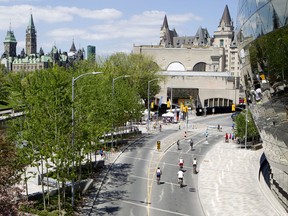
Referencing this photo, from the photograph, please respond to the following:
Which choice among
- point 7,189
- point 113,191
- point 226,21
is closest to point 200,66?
point 226,21

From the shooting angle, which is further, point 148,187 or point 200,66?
point 200,66

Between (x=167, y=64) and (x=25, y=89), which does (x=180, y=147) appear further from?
(x=167, y=64)

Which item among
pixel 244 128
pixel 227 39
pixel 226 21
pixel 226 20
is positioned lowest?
pixel 244 128

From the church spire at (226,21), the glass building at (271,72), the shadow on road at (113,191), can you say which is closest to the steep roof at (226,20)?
the church spire at (226,21)

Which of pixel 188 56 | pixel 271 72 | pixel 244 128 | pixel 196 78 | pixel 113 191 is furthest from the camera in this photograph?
pixel 188 56

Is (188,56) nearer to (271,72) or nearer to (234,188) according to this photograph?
(234,188)

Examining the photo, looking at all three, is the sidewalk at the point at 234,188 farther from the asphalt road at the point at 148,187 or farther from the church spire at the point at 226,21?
the church spire at the point at 226,21

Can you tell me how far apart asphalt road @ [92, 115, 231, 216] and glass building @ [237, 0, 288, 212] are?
584cm

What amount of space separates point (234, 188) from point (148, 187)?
6.59m

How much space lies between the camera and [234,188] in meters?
32.2

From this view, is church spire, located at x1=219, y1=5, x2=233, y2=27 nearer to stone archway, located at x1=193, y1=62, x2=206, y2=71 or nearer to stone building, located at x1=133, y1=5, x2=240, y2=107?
stone building, located at x1=133, y1=5, x2=240, y2=107

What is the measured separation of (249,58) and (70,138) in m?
13.0

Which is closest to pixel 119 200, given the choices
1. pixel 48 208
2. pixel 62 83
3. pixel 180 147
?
pixel 48 208

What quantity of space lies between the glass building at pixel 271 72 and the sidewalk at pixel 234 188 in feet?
3.90
